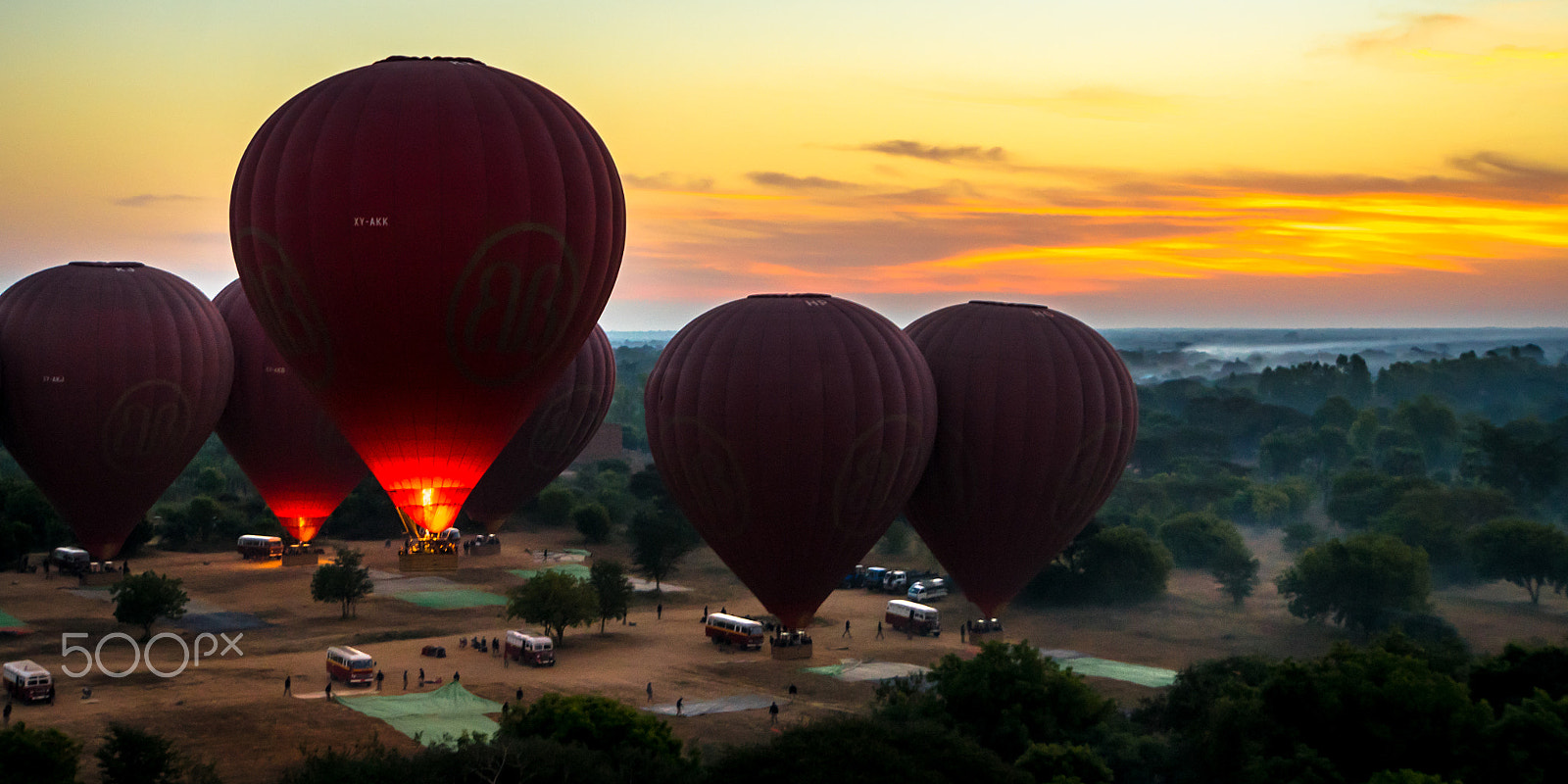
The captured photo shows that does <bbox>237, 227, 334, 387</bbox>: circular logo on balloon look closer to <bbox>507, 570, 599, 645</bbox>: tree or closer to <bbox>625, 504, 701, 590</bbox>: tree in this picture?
<bbox>507, 570, 599, 645</bbox>: tree

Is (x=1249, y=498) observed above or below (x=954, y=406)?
below

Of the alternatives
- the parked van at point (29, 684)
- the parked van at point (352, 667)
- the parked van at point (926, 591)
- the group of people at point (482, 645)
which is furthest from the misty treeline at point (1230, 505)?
the parked van at point (29, 684)

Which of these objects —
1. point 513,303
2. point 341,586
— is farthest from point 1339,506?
point 513,303

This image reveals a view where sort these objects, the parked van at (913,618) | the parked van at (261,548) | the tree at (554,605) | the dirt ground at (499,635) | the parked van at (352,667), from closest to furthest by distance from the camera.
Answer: the dirt ground at (499,635)
the parked van at (352,667)
the tree at (554,605)
the parked van at (913,618)
the parked van at (261,548)

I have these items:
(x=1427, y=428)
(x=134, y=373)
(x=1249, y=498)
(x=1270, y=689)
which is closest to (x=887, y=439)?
(x=1270, y=689)

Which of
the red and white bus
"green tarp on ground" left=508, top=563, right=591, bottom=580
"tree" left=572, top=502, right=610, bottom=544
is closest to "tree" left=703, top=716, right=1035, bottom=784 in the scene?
the red and white bus

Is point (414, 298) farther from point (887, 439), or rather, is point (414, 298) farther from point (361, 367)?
point (887, 439)

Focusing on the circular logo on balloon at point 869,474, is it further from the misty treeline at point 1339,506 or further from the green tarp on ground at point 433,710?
the misty treeline at point 1339,506
